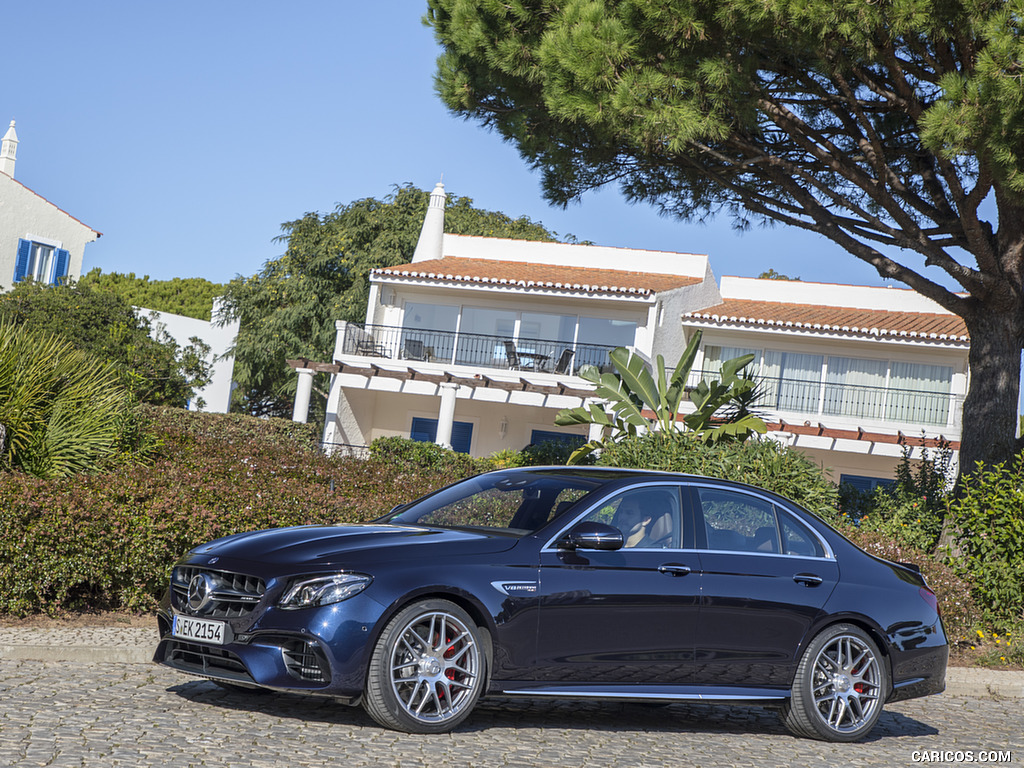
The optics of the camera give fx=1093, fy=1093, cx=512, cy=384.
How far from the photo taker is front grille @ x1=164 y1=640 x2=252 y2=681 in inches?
221

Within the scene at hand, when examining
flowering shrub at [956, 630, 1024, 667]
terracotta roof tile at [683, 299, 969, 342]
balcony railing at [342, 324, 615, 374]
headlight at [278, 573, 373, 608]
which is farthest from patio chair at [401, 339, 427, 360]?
headlight at [278, 573, 373, 608]

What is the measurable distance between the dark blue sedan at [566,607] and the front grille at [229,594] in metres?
0.01

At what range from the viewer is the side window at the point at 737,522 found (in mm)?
6801

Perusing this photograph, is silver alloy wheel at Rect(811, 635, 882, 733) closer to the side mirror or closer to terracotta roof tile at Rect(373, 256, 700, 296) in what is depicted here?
the side mirror

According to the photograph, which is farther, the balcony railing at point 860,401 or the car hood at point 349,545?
the balcony railing at point 860,401

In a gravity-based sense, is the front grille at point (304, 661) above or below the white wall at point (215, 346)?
below

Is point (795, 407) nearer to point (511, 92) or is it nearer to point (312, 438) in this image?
point (312, 438)

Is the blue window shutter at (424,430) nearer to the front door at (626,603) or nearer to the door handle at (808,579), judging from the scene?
the door handle at (808,579)

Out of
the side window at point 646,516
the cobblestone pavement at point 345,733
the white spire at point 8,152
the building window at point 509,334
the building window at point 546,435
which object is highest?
the white spire at point 8,152

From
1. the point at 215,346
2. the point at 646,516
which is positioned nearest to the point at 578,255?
the point at 215,346

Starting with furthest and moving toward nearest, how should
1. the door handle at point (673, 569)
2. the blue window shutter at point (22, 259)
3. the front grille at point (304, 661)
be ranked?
the blue window shutter at point (22, 259) → the door handle at point (673, 569) → the front grille at point (304, 661)

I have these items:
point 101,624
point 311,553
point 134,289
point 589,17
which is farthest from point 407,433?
point 134,289

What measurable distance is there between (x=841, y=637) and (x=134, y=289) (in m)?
60.2

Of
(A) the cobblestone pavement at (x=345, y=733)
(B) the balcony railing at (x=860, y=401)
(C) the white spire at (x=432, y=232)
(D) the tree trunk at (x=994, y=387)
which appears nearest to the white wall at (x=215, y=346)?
(C) the white spire at (x=432, y=232)
